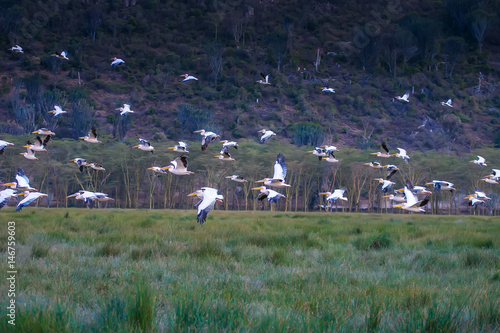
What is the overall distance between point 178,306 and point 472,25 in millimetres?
132846

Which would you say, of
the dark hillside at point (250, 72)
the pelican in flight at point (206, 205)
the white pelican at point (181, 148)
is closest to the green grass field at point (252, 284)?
the pelican in flight at point (206, 205)

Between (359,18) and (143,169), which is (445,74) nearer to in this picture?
(359,18)

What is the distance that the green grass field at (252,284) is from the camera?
4461 mm

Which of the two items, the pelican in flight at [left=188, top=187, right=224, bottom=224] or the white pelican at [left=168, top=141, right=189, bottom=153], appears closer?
the pelican in flight at [left=188, top=187, right=224, bottom=224]

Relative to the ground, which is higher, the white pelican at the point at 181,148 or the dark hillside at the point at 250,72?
the dark hillside at the point at 250,72

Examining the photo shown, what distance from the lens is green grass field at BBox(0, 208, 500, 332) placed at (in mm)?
4461

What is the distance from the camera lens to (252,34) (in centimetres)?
12131

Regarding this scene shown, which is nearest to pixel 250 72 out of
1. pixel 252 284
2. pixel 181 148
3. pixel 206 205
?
pixel 181 148

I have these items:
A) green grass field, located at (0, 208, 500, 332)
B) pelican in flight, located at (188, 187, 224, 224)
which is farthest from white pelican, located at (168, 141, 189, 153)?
pelican in flight, located at (188, 187, 224, 224)

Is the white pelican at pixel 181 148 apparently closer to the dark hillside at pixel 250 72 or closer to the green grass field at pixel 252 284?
the green grass field at pixel 252 284

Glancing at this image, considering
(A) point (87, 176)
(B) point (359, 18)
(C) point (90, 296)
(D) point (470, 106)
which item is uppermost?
(B) point (359, 18)

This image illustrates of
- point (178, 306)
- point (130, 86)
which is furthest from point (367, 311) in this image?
point (130, 86)

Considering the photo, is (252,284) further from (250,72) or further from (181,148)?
(250,72)

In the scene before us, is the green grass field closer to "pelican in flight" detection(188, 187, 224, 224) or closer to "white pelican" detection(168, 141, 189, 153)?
"pelican in flight" detection(188, 187, 224, 224)
